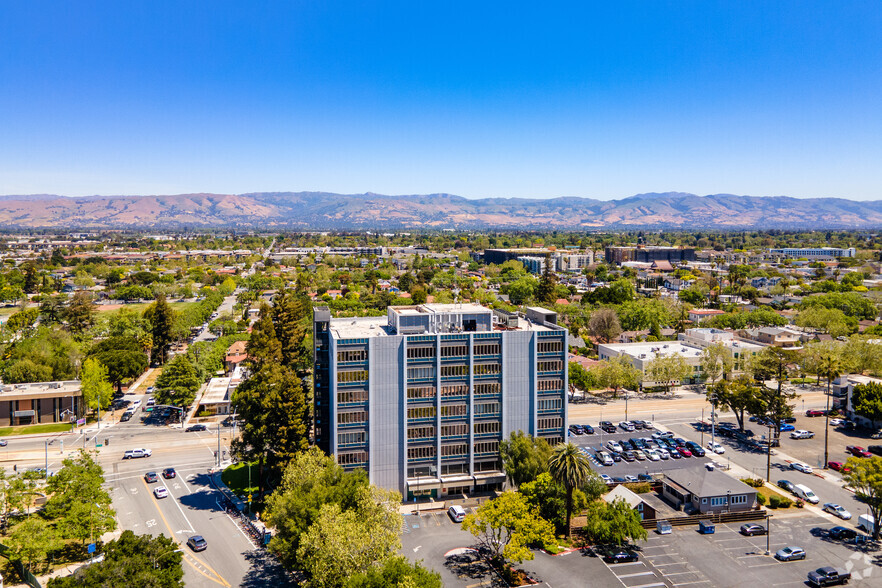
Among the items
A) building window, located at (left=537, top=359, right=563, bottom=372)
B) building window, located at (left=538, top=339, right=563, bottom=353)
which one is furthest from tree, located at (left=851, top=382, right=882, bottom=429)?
building window, located at (left=538, top=339, right=563, bottom=353)

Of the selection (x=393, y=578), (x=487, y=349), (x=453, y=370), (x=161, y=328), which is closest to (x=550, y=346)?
(x=487, y=349)

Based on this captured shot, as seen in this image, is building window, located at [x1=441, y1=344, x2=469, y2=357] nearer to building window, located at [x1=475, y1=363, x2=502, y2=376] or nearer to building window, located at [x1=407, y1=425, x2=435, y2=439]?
building window, located at [x1=475, y1=363, x2=502, y2=376]

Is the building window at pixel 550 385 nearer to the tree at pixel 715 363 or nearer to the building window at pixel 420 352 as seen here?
the building window at pixel 420 352

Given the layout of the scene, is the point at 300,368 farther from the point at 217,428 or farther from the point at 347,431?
the point at 347,431

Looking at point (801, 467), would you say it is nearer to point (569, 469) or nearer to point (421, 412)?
point (569, 469)

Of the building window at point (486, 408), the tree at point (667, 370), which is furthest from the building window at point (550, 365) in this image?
the tree at point (667, 370)

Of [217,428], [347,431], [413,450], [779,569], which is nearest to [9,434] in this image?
[217,428]
